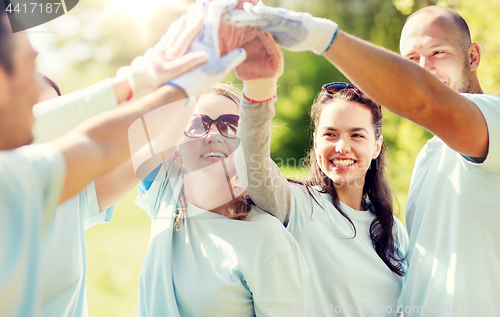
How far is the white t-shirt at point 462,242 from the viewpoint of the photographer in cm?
169

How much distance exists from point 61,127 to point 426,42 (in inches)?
76.8

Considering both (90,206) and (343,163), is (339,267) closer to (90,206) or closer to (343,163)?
(343,163)

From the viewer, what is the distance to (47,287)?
4.42 ft

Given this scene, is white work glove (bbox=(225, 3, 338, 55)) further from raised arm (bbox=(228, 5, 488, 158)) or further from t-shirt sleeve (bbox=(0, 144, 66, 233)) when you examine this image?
t-shirt sleeve (bbox=(0, 144, 66, 233))

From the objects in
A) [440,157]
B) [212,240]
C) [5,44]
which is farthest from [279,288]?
[5,44]

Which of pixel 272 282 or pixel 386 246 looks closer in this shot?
pixel 272 282

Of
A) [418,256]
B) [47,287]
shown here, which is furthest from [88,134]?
[418,256]

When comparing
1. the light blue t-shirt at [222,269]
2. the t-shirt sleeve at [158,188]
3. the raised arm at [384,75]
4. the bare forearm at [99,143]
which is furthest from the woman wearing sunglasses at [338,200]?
the bare forearm at [99,143]

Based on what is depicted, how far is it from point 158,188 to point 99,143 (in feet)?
2.83

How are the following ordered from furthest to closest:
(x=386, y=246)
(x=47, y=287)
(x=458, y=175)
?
1. (x=386, y=246)
2. (x=458, y=175)
3. (x=47, y=287)

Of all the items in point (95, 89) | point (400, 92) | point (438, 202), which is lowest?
point (438, 202)

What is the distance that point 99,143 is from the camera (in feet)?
3.62

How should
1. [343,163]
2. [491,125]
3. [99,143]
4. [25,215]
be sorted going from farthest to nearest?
[343,163]
[491,125]
[99,143]
[25,215]

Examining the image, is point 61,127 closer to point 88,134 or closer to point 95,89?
point 95,89
